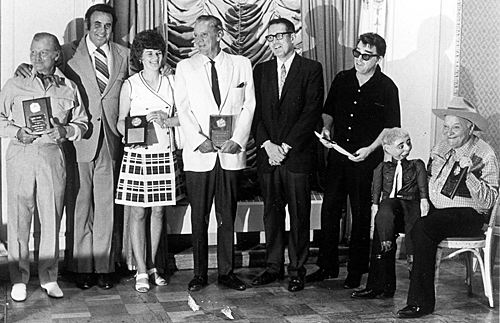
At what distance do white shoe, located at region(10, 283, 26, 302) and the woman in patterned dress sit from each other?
792 mm

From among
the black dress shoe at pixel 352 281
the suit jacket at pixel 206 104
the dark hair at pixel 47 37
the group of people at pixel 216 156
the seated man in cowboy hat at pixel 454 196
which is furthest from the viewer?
the black dress shoe at pixel 352 281

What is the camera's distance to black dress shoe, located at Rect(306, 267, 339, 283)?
5.69 meters

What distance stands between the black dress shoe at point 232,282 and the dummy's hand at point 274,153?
0.89 metres

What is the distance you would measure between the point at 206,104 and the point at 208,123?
137 millimetres

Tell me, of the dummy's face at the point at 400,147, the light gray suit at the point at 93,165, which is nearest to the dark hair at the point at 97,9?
the light gray suit at the point at 93,165

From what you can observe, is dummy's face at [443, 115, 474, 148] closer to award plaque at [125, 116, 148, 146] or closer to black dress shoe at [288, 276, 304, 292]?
black dress shoe at [288, 276, 304, 292]

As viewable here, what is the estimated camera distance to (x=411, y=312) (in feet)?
15.9

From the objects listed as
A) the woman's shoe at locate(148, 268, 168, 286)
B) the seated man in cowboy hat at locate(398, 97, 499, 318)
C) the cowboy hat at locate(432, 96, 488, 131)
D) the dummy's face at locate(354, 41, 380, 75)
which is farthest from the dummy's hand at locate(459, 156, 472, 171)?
the woman's shoe at locate(148, 268, 168, 286)

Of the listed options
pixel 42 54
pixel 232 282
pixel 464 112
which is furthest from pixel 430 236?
pixel 42 54

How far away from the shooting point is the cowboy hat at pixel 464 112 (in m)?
5.12

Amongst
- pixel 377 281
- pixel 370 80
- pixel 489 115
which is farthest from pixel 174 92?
pixel 489 115

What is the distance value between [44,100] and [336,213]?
2247 millimetres

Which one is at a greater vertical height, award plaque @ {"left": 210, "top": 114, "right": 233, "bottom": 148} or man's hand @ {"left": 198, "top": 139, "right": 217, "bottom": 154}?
award plaque @ {"left": 210, "top": 114, "right": 233, "bottom": 148}

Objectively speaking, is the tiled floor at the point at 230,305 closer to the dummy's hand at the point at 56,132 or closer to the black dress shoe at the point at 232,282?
the black dress shoe at the point at 232,282
